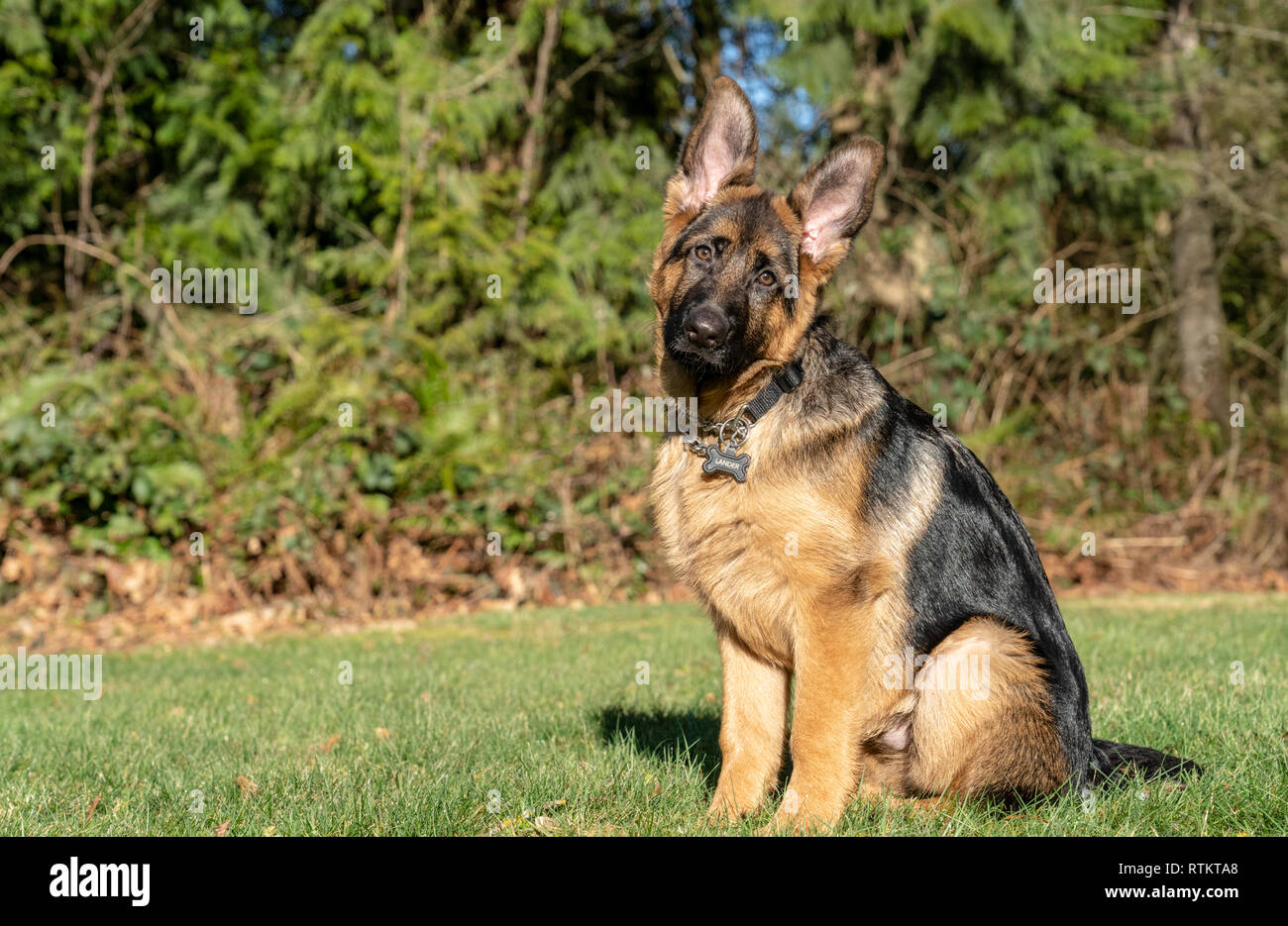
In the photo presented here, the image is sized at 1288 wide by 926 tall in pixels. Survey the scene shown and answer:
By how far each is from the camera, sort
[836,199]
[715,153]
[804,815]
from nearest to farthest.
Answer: [804,815], [836,199], [715,153]

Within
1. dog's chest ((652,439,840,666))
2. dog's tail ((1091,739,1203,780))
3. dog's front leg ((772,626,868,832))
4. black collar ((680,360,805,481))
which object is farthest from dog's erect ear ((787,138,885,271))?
dog's tail ((1091,739,1203,780))

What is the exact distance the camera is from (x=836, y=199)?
4254mm

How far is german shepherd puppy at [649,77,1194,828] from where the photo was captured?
3590mm

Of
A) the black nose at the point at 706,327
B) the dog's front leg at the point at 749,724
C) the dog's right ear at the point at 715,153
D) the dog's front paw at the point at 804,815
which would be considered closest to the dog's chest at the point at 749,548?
the dog's front leg at the point at 749,724

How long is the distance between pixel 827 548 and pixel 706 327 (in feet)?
3.12

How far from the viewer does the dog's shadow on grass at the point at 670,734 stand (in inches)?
176

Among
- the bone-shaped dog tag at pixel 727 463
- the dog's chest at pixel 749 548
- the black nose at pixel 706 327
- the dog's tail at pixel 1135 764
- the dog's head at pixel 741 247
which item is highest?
the dog's head at pixel 741 247

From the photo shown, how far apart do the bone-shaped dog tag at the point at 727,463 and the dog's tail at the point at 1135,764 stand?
1.74 metres

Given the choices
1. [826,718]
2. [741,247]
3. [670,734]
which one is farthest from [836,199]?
[670,734]

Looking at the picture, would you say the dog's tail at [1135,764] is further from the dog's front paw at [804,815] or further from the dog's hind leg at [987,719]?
the dog's front paw at [804,815]

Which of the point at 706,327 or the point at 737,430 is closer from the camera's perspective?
the point at 706,327

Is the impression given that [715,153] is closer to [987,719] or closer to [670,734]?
[987,719]

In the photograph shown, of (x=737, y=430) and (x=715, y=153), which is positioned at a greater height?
(x=715, y=153)

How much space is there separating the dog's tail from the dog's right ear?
9.05 feet
